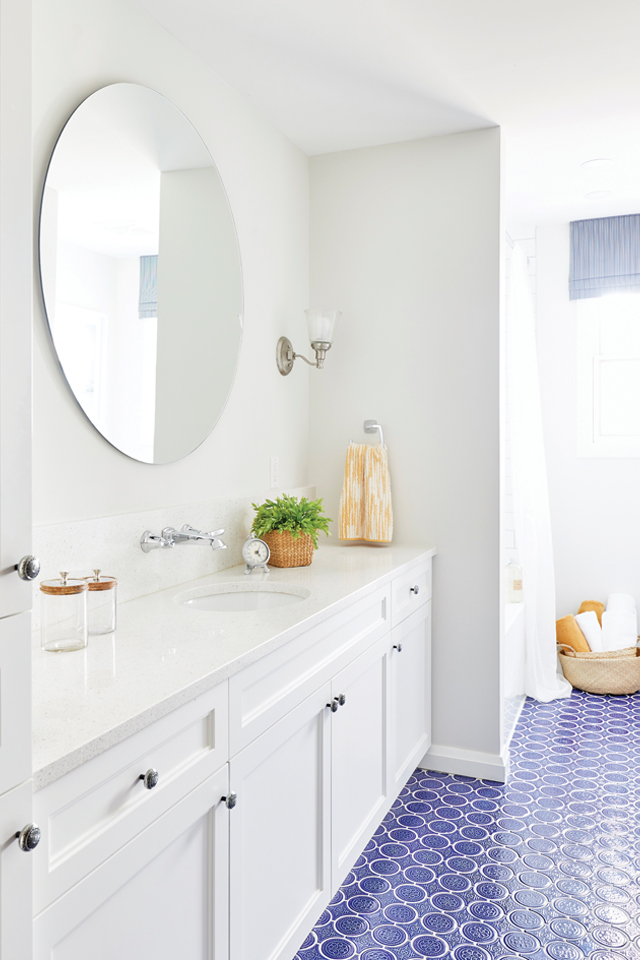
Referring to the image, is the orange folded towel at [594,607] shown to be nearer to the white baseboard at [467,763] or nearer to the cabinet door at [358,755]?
the white baseboard at [467,763]

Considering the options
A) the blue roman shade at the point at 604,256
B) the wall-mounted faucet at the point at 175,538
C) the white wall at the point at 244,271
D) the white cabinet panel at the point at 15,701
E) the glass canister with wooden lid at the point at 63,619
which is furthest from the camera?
the blue roman shade at the point at 604,256

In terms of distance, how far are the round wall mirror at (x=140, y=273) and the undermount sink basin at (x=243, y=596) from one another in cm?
40

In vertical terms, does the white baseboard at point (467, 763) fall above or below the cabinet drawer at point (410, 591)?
below

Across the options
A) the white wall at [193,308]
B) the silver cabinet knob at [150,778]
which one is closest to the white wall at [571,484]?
the white wall at [193,308]

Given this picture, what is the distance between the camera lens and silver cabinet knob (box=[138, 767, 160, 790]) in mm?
1118

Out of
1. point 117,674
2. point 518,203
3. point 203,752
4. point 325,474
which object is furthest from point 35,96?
point 518,203

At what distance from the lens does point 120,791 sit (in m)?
1.08

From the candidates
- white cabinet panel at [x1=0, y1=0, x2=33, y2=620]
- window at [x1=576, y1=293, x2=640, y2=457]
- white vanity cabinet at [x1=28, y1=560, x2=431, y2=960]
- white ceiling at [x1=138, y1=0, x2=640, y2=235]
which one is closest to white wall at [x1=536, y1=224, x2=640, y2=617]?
window at [x1=576, y1=293, x2=640, y2=457]

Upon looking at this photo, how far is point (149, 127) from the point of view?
2002 mm

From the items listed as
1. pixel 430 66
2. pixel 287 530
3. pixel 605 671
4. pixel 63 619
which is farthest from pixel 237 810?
pixel 605 671

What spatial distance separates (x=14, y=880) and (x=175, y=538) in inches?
47.8

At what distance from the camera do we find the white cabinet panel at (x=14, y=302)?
832mm

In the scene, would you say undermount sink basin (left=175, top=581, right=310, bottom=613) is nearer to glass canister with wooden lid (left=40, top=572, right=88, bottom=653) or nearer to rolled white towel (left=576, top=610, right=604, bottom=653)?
glass canister with wooden lid (left=40, top=572, right=88, bottom=653)

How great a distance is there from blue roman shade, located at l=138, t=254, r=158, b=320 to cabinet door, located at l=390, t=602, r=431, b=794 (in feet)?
4.13
